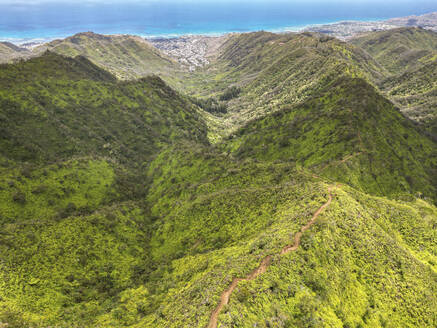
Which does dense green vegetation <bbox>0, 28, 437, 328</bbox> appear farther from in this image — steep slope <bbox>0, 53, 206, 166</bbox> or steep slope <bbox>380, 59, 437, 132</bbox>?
steep slope <bbox>380, 59, 437, 132</bbox>

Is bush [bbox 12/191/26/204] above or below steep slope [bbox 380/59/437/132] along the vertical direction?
below

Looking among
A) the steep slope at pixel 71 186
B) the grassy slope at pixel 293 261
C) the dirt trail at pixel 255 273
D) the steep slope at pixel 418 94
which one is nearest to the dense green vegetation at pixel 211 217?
the grassy slope at pixel 293 261

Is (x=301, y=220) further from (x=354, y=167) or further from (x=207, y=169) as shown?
(x=207, y=169)

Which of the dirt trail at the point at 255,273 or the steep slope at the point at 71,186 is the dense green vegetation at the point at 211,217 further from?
the dirt trail at the point at 255,273

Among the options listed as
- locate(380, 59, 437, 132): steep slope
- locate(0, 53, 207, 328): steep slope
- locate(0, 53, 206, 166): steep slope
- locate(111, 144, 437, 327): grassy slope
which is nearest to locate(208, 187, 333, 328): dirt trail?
locate(111, 144, 437, 327): grassy slope

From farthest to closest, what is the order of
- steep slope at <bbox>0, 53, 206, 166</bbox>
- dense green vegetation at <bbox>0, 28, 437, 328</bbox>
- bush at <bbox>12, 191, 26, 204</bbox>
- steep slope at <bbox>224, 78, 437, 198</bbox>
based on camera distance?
steep slope at <bbox>0, 53, 206, 166</bbox> < steep slope at <bbox>224, 78, 437, 198</bbox> < bush at <bbox>12, 191, 26, 204</bbox> < dense green vegetation at <bbox>0, 28, 437, 328</bbox>

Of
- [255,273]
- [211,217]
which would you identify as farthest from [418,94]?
[255,273]

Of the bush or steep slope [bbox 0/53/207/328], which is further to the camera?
the bush

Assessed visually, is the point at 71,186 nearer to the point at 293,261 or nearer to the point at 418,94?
the point at 293,261

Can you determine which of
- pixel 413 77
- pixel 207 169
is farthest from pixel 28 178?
pixel 413 77
